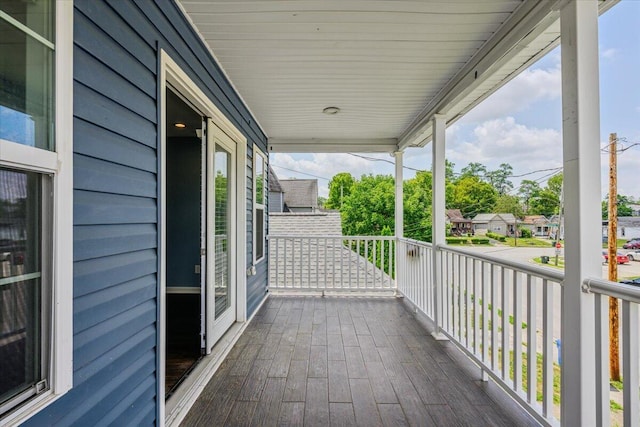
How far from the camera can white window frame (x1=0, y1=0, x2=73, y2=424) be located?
1013 mm

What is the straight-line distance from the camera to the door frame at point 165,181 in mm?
1710

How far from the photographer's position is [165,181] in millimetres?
2264

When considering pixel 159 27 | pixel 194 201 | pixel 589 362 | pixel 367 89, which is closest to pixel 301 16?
pixel 159 27

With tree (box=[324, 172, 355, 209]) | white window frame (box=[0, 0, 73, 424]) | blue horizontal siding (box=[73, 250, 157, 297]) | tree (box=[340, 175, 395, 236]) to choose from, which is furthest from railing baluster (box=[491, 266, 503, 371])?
tree (box=[324, 172, 355, 209])

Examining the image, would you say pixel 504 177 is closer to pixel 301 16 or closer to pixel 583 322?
pixel 583 322

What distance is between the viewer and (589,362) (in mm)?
1457

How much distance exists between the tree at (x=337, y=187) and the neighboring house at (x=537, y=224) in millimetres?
25857

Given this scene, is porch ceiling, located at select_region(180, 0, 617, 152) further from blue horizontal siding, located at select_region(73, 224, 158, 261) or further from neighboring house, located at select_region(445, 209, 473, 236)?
blue horizontal siding, located at select_region(73, 224, 158, 261)

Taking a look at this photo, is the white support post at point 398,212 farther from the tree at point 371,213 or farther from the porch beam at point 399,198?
the tree at point 371,213

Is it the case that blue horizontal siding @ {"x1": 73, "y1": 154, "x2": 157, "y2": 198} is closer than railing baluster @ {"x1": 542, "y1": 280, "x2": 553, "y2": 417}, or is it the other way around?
blue horizontal siding @ {"x1": 73, "y1": 154, "x2": 157, "y2": 198}

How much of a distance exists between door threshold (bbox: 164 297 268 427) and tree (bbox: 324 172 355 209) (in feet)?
82.8

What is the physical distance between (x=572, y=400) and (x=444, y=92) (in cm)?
252

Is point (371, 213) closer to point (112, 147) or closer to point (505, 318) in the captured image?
point (505, 318)

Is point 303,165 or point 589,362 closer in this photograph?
point 589,362
